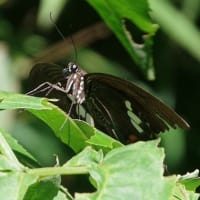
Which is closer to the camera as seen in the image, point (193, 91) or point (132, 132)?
point (132, 132)

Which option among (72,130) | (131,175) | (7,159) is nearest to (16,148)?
(72,130)

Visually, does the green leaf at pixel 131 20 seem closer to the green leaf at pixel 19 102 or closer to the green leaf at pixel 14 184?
the green leaf at pixel 19 102

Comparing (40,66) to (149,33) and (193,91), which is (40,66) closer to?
(149,33)

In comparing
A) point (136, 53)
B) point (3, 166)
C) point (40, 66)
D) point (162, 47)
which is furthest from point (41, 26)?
point (3, 166)

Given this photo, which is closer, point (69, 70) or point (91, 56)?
point (69, 70)

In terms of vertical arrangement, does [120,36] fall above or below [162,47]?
above

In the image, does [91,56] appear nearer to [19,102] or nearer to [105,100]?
[105,100]

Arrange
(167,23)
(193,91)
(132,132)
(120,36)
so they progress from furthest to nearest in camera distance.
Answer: (193,91) → (167,23) → (132,132) → (120,36)
